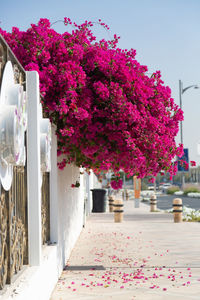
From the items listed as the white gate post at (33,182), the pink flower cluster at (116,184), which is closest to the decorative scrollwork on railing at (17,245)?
the white gate post at (33,182)

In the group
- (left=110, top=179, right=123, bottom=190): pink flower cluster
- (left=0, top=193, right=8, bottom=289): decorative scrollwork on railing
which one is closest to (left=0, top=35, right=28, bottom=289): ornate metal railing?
(left=0, top=193, right=8, bottom=289): decorative scrollwork on railing

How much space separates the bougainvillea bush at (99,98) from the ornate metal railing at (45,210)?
77 centimetres

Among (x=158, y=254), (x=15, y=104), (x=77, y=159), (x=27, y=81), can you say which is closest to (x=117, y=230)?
(x=158, y=254)

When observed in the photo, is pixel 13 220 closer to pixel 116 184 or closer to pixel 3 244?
pixel 3 244

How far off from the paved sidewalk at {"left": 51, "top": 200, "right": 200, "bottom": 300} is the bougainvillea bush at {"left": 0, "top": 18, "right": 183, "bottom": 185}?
5.62 feet

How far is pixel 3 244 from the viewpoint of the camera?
3.70 meters

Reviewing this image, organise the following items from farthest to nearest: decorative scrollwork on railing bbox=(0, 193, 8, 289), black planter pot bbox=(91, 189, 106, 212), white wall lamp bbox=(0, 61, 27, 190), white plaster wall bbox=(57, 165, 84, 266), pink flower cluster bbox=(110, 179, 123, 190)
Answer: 1. black planter pot bbox=(91, 189, 106, 212)
2. pink flower cluster bbox=(110, 179, 123, 190)
3. white plaster wall bbox=(57, 165, 84, 266)
4. decorative scrollwork on railing bbox=(0, 193, 8, 289)
5. white wall lamp bbox=(0, 61, 27, 190)

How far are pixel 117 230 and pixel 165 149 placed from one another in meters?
8.04

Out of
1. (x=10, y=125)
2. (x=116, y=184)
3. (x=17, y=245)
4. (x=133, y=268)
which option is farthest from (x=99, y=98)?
(x=10, y=125)

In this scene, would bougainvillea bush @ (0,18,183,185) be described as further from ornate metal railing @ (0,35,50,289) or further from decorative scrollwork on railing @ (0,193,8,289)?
decorative scrollwork on railing @ (0,193,8,289)

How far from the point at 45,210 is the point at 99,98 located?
1898mm

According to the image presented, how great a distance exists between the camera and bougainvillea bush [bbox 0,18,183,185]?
697cm

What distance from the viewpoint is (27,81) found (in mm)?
5242

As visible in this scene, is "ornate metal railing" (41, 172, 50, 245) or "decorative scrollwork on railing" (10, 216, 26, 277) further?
"ornate metal railing" (41, 172, 50, 245)
